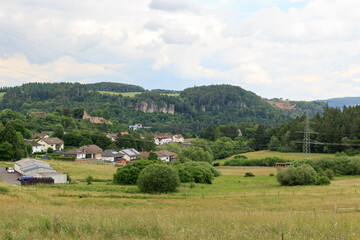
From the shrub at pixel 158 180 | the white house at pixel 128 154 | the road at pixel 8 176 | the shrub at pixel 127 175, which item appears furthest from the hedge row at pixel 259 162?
the road at pixel 8 176

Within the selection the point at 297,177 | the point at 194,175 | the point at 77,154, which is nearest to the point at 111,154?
the point at 77,154

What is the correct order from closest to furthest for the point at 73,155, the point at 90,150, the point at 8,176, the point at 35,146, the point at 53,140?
the point at 8,176
the point at 73,155
the point at 90,150
the point at 35,146
the point at 53,140

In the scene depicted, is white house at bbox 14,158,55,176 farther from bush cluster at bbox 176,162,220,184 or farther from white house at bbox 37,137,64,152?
white house at bbox 37,137,64,152

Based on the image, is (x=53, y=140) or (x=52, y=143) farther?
(x=53, y=140)

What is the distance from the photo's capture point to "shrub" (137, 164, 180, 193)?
34469 millimetres

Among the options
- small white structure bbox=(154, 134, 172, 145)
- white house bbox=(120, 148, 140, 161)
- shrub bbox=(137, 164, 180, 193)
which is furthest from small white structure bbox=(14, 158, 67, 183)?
small white structure bbox=(154, 134, 172, 145)

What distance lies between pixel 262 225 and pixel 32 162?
44.8 m

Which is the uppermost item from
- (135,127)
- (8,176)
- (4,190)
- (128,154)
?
(135,127)

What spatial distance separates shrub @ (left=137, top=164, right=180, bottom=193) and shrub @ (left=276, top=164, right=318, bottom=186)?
14.2 m

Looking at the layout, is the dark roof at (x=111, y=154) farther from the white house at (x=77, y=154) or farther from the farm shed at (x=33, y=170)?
the farm shed at (x=33, y=170)

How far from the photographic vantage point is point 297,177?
4112 cm

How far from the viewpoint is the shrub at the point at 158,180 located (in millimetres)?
34469

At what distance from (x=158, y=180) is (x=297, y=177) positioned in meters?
17.5

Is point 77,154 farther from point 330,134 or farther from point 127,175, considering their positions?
point 330,134
